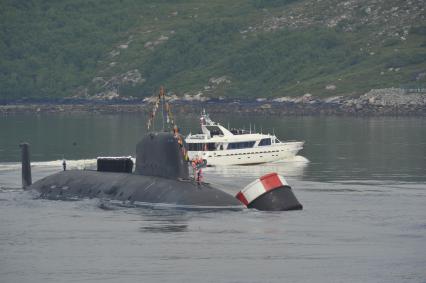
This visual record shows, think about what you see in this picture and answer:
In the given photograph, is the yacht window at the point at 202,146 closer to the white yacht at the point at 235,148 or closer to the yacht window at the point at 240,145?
the white yacht at the point at 235,148

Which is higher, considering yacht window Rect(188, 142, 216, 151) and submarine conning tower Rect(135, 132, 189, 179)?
submarine conning tower Rect(135, 132, 189, 179)

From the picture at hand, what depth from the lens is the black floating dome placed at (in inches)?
2552

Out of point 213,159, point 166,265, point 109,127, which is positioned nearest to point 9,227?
point 166,265

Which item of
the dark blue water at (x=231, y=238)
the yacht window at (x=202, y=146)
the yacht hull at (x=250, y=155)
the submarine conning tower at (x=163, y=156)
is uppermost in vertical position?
the submarine conning tower at (x=163, y=156)

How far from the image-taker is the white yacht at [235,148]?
111 metres

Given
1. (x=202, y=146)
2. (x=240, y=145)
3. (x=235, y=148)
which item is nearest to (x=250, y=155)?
(x=240, y=145)

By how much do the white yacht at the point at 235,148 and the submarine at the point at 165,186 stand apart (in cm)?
3666

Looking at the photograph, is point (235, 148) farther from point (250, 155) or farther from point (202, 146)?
point (202, 146)

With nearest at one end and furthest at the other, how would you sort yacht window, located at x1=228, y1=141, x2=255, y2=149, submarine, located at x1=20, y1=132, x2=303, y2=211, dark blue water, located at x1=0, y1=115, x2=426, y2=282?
dark blue water, located at x1=0, y1=115, x2=426, y2=282 → submarine, located at x1=20, y1=132, x2=303, y2=211 → yacht window, located at x1=228, y1=141, x2=255, y2=149

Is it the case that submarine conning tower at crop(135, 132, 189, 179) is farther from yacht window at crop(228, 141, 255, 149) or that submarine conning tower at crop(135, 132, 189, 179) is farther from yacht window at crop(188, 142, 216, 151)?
yacht window at crop(228, 141, 255, 149)

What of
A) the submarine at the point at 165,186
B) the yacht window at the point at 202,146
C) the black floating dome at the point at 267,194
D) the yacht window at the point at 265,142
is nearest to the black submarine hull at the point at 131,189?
the submarine at the point at 165,186

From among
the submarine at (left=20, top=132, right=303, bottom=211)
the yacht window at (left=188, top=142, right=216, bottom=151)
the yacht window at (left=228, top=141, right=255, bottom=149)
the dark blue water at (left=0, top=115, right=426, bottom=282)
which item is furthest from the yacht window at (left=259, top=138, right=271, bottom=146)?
the submarine at (left=20, top=132, right=303, bottom=211)

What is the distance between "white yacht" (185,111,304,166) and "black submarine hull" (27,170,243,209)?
113 ft

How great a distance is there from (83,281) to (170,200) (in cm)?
1554
